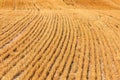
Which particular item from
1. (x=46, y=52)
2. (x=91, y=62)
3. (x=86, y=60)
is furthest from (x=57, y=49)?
(x=91, y=62)

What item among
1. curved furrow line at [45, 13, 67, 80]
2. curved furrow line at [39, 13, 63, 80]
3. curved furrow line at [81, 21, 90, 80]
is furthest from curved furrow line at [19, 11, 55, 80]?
curved furrow line at [81, 21, 90, 80]

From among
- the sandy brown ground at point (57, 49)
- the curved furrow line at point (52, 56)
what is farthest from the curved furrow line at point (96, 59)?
the curved furrow line at point (52, 56)

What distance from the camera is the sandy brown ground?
11.9m

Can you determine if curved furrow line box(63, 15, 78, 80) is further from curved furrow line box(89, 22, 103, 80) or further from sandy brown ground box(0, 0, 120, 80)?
curved furrow line box(89, 22, 103, 80)

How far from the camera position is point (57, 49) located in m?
15.0

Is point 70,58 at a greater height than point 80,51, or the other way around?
point 70,58

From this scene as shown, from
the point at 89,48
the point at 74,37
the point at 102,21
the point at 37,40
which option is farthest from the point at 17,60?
the point at 102,21

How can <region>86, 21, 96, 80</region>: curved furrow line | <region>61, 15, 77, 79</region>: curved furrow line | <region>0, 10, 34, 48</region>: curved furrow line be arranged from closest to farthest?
1. <region>61, 15, 77, 79</region>: curved furrow line
2. <region>86, 21, 96, 80</region>: curved furrow line
3. <region>0, 10, 34, 48</region>: curved furrow line

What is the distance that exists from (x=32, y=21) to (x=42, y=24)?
101 centimetres

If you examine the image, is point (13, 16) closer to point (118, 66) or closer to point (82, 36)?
point (82, 36)

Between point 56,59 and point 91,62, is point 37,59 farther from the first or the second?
point 91,62

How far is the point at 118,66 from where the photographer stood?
44.8ft

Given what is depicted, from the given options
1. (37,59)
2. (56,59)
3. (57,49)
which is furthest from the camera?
(57,49)

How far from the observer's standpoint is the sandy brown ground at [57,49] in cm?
1195
